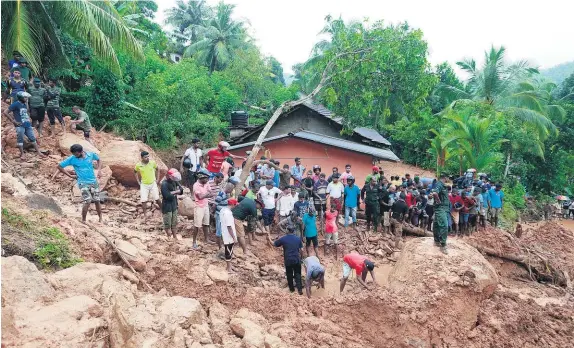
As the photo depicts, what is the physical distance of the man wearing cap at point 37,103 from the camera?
10.3 m

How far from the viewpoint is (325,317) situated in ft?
22.2

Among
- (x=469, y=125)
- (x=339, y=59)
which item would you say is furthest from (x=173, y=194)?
(x=469, y=125)

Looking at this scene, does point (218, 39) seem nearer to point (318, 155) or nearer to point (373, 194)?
point (318, 155)

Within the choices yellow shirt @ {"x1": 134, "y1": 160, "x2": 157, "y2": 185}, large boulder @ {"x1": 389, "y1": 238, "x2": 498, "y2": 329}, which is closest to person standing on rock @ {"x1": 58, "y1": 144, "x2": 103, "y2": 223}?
yellow shirt @ {"x1": 134, "y1": 160, "x2": 157, "y2": 185}

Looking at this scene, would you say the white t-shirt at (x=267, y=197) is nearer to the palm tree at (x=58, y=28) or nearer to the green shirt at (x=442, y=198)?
the green shirt at (x=442, y=198)

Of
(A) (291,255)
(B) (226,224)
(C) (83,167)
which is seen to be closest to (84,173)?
(C) (83,167)

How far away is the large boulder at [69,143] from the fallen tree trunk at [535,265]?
34.5 ft

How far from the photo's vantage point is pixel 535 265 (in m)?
10.8

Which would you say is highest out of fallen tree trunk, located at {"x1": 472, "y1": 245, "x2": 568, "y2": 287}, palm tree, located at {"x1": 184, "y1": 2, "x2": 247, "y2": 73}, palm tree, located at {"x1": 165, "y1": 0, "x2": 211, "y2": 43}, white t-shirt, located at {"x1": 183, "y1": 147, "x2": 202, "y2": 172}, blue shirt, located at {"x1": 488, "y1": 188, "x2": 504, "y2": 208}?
palm tree, located at {"x1": 165, "y1": 0, "x2": 211, "y2": 43}

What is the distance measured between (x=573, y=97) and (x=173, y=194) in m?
31.8

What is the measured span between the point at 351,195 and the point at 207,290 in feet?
18.1

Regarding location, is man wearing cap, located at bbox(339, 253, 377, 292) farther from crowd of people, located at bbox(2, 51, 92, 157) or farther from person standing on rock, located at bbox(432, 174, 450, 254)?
crowd of people, located at bbox(2, 51, 92, 157)

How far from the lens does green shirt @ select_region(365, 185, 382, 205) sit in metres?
11.1

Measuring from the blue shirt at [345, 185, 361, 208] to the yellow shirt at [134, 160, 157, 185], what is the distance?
16.8 ft
